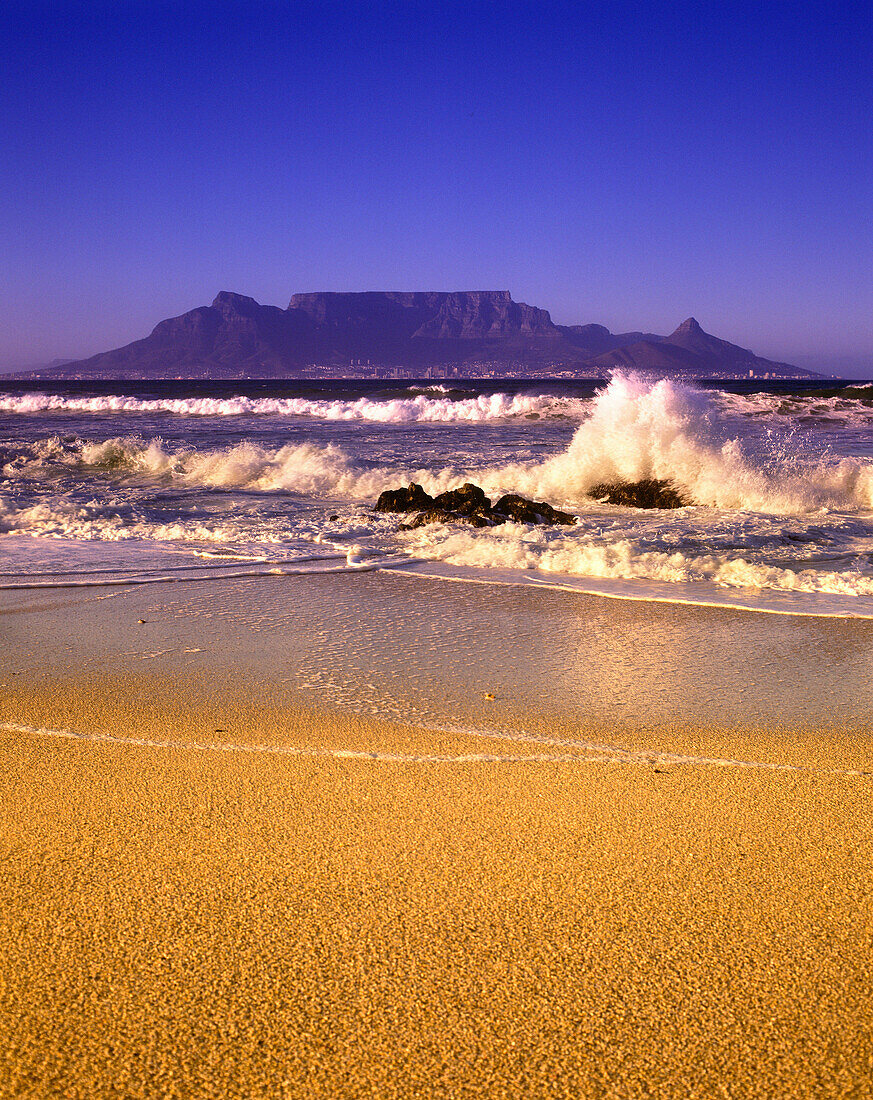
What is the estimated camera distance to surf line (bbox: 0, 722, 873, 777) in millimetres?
2746

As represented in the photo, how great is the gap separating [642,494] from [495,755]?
823 cm

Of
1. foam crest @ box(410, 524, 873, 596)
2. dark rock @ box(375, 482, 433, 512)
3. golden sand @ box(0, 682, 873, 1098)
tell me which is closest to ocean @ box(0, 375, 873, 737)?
foam crest @ box(410, 524, 873, 596)

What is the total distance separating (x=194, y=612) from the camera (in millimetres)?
4926

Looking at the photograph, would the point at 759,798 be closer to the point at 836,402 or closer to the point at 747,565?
the point at 747,565

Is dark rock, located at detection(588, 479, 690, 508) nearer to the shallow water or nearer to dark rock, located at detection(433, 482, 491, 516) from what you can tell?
the shallow water

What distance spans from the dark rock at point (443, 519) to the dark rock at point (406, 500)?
0.71m

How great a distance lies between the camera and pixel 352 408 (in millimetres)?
36469

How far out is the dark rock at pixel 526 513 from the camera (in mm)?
8219

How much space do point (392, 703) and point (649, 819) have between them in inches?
50.2

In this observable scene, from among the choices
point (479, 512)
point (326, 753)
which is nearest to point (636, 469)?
point (479, 512)

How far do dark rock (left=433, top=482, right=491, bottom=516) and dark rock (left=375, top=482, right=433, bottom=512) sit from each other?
0.50 meters

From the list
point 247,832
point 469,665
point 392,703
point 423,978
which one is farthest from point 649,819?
point 469,665

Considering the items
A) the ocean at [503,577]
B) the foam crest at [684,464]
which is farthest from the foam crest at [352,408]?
the ocean at [503,577]

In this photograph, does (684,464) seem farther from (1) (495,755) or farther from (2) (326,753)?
(2) (326,753)
